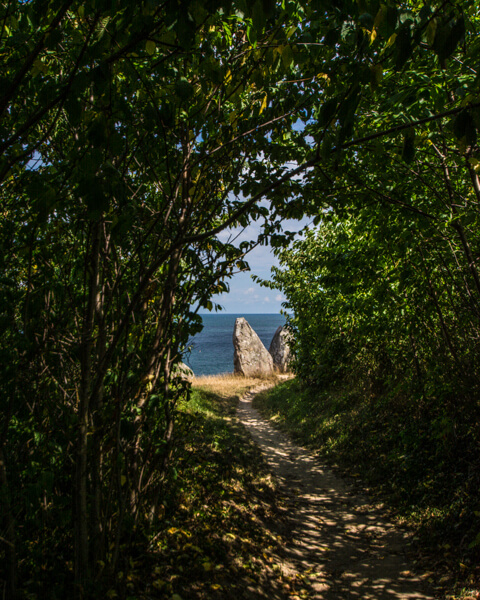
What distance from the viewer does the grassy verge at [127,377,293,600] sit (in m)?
3.25

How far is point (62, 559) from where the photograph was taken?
2920 millimetres

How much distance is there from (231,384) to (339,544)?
18938 millimetres

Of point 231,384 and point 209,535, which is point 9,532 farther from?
point 231,384

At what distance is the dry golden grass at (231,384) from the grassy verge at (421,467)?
9379 millimetres

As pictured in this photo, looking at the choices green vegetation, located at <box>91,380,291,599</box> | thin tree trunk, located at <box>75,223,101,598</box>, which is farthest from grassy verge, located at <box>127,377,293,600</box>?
thin tree trunk, located at <box>75,223,101,598</box>

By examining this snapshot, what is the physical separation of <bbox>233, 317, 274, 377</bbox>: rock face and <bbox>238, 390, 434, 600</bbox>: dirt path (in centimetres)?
2233

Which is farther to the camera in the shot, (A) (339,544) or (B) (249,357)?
(B) (249,357)

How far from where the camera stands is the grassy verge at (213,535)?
10.7 feet

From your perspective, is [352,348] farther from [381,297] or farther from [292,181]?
[292,181]

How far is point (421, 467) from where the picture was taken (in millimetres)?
5945

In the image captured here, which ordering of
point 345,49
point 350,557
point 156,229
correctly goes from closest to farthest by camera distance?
1. point 345,49
2. point 156,229
3. point 350,557

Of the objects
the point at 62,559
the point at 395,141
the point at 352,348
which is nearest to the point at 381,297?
the point at 395,141

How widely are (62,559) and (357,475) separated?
18.5 feet

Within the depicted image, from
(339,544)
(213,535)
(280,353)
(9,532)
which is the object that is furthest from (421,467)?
(280,353)
